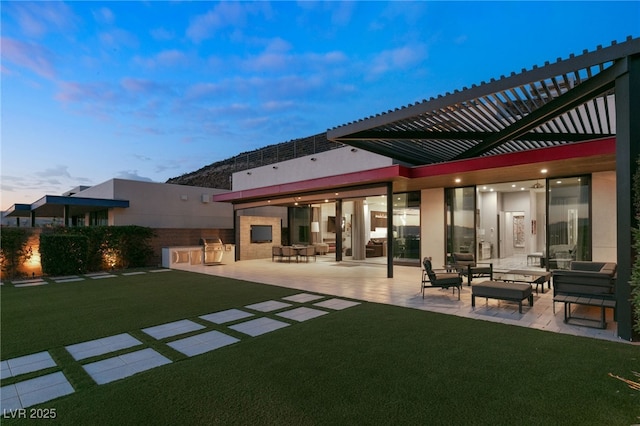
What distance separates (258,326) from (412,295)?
3.74 metres

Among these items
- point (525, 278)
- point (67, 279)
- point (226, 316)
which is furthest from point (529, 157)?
point (67, 279)

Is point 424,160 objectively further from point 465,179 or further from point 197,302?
point 197,302

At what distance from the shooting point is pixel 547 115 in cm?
541

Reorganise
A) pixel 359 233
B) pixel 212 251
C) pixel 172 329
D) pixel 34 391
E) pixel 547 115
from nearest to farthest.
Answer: pixel 34 391 → pixel 172 329 → pixel 547 115 → pixel 212 251 → pixel 359 233

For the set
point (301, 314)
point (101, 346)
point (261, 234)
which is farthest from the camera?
point (261, 234)

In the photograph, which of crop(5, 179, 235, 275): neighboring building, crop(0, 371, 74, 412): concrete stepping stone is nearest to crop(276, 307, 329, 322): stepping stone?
crop(0, 371, 74, 412): concrete stepping stone

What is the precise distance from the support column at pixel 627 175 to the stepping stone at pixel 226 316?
5.32 m

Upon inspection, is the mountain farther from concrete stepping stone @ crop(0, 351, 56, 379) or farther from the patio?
concrete stepping stone @ crop(0, 351, 56, 379)

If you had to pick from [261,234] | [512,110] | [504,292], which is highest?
[512,110]

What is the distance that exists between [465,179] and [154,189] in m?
13.3

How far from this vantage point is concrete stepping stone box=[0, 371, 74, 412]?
272 centimetres

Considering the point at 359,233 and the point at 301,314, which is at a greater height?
the point at 359,233

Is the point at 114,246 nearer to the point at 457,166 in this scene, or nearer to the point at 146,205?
the point at 146,205

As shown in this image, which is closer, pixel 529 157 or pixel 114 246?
pixel 529 157
